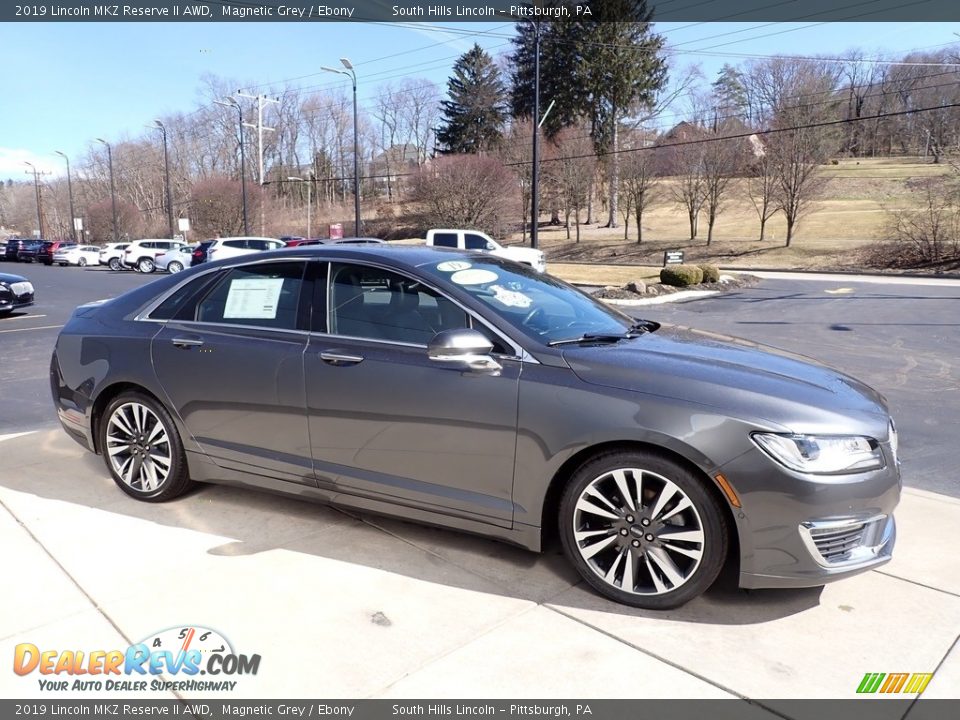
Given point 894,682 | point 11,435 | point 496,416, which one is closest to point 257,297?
point 496,416

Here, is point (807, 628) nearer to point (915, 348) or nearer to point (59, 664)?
point (59, 664)

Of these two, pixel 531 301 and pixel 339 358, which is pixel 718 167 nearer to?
pixel 531 301

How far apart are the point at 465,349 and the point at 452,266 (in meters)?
0.74

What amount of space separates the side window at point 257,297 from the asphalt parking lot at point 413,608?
112cm

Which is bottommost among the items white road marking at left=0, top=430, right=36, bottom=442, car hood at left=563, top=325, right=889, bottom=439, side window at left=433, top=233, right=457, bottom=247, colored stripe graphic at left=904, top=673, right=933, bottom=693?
colored stripe graphic at left=904, top=673, right=933, bottom=693

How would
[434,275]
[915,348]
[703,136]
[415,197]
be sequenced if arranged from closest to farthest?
[434,275]
[915,348]
[703,136]
[415,197]

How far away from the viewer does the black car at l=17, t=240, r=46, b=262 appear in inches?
1823

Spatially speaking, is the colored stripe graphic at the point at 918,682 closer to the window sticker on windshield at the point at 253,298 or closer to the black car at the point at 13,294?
the window sticker on windshield at the point at 253,298

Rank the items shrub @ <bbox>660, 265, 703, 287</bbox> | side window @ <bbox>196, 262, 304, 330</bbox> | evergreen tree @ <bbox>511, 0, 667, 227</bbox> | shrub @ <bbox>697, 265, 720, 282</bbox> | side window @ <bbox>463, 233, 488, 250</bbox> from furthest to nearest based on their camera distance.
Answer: evergreen tree @ <bbox>511, 0, 667, 227</bbox> < side window @ <bbox>463, 233, 488, 250</bbox> < shrub @ <bbox>697, 265, 720, 282</bbox> < shrub @ <bbox>660, 265, 703, 287</bbox> < side window @ <bbox>196, 262, 304, 330</bbox>

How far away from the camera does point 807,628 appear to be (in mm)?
2918

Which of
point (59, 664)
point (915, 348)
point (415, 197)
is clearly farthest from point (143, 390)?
point (415, 197)

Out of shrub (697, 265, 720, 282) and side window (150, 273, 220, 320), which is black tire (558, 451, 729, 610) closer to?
side window (150, 273, 220, 320)

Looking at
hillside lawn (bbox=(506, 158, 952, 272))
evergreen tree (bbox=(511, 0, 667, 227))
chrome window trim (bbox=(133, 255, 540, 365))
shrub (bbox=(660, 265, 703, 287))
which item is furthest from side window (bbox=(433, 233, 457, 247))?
evergreen tree (bbox=(511, 0, 667, 227))
